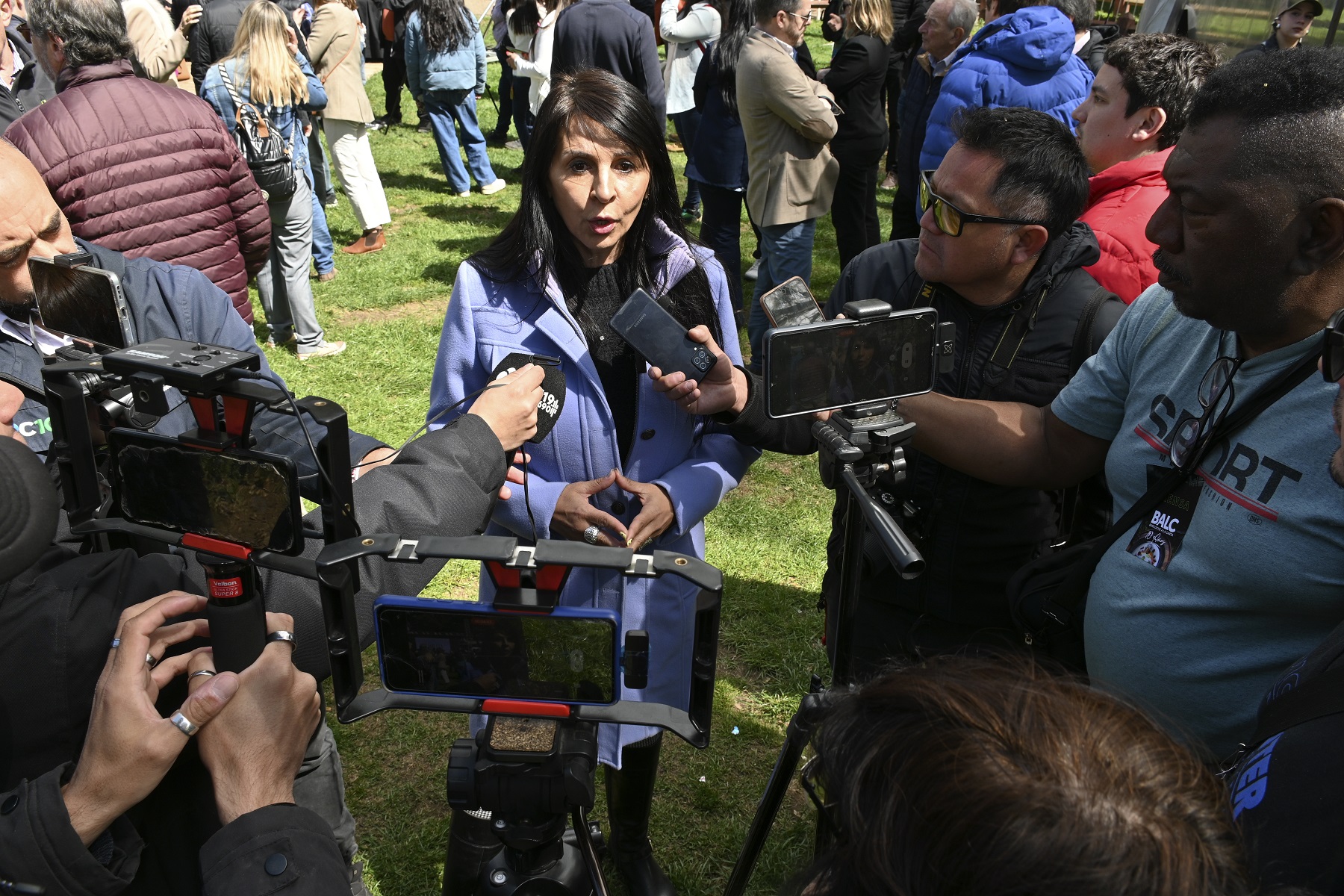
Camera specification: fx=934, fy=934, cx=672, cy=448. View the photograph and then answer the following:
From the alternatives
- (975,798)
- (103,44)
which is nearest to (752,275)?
(103,44)

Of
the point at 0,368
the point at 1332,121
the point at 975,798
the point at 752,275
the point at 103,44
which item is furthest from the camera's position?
the point at 752,275

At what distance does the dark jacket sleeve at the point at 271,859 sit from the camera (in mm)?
1144

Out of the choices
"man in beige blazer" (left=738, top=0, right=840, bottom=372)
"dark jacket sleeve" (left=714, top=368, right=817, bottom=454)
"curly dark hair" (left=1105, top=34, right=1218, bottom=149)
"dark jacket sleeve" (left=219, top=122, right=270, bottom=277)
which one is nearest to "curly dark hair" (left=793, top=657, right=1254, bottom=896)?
"dark jacket sleeve" (left=714, top=368, right=817, bottom=454)

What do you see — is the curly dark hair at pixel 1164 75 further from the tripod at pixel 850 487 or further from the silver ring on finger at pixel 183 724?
the silver ring on finger at pixel 183 724

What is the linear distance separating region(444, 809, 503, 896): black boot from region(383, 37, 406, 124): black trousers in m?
11.2

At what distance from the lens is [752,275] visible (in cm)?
679

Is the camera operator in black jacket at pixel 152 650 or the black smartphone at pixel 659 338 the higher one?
the black smartphone at pixel 659 338

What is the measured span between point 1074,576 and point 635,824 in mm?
1341

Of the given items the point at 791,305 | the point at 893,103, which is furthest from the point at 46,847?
the point at 893,103

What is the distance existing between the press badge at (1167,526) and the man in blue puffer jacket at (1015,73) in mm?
3063

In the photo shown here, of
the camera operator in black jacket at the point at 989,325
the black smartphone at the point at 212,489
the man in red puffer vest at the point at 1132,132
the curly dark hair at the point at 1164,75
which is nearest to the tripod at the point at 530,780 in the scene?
the black smartphone at the point at 212,489

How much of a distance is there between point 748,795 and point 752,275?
4.49 meters

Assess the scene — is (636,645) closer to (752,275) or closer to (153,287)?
(153,287)

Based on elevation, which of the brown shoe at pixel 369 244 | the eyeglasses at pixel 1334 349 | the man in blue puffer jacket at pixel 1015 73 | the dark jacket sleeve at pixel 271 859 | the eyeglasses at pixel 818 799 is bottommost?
the brown shoe at pixel 369 244
